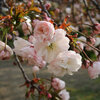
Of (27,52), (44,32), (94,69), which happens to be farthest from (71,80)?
(44,32)

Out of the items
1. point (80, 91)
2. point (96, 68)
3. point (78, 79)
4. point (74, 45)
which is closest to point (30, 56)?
point (74, 45)

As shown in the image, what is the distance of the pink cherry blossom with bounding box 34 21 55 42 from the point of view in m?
0.64

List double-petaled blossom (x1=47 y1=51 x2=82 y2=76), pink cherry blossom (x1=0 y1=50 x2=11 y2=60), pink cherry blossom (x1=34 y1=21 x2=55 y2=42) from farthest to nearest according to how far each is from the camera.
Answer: pink cherry blossom (x1=0 y1=50 x2=11 y2=60) < double-petaled blossom (x1=47 y1=51 x2=82 y2=76) < pink cherry blossom (x1=34 y1=21 x2=55 y2=42)

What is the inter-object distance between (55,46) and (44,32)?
85 millimetres

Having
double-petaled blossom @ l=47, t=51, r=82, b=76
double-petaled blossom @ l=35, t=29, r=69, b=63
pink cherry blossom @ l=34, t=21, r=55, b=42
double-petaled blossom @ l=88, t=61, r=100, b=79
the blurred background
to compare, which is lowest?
the blurred background

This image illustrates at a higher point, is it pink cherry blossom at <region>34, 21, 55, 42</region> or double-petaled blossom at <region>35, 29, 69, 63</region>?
pink cherry blossom at <region>34, 21, 55, 42</region>

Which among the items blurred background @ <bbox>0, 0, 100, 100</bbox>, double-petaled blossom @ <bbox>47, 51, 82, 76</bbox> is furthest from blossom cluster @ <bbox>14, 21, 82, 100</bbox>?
blurred background @ <bbox>0, 0, 100, 100</bbox>

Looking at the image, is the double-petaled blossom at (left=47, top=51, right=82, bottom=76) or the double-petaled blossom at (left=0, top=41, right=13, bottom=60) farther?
the double-petaled blossom at (left=0, top=41, right=13, bottom=60)

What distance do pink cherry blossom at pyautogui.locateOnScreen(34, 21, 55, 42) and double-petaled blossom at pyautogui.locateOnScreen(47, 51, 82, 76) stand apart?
0.40ft

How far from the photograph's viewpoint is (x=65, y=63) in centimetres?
77

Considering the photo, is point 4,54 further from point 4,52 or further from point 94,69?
point 94,69

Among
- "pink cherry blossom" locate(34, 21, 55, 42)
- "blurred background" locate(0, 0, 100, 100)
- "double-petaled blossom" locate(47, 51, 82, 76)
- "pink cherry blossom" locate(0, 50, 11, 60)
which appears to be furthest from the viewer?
"blurred background" locate(0, 0, 100, 100)

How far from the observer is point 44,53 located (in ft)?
2.30

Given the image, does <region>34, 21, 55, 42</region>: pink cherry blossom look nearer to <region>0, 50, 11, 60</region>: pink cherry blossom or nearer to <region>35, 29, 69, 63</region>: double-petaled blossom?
<region>35, 29, 69, 63</region>: double-petaled blossom
